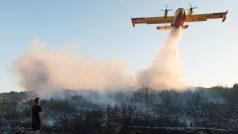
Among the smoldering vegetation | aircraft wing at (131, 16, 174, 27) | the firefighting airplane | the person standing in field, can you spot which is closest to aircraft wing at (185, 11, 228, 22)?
the firefighting airplane

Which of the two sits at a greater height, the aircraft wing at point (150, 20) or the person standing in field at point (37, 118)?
the aircraft wing at point (150, 20)

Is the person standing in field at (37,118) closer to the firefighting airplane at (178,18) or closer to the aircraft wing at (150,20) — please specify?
the firefighting airplane at (178,18)

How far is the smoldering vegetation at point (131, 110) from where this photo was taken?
6206 centimetres

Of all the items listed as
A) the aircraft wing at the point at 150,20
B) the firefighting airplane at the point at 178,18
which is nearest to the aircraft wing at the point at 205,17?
the firefighting airplane at the point at 178,18

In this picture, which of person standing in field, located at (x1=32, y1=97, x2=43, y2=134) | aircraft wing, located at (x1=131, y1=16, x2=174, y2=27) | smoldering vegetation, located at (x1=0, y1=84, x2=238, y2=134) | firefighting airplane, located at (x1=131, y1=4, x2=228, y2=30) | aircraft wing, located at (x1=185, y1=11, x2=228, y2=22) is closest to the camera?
person standing in field, located at (x1=32, y1=97, x2=43, y2=134)

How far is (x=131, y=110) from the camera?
75.9 meters

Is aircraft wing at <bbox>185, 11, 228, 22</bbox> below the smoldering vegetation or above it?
above

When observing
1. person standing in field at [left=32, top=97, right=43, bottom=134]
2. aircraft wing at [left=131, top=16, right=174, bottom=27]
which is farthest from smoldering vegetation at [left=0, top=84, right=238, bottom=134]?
person standing in field at [left=32, top=97, right=43, bottom=134]

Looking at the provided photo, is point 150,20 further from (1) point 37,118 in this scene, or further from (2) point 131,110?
(1) point 37,118

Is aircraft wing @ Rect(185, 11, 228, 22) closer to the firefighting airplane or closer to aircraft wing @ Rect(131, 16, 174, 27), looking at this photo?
the firefighting airplane

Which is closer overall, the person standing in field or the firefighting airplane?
the person standing in field

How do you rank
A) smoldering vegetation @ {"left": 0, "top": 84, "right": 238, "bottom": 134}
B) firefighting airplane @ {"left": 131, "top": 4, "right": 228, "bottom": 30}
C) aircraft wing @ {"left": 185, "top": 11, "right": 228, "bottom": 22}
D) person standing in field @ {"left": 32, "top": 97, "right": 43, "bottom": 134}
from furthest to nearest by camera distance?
aircraft wing @ {"left": 185, "top": 11, "right": 228, "bottom": 22}
firefighting airplane @ {"left": 131, "top": 4, "right": 228, "bottom": 30}
smoldering vegetation @ {"left": 0, "top": 84, "right": 238, "bottom": 134}
person standing in field @ {"left": 32, "top": 97, "right": 43, "bottom": 134}

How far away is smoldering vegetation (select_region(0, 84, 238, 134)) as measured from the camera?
62062 millimetres

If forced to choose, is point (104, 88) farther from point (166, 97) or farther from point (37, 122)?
point (37, 122)
